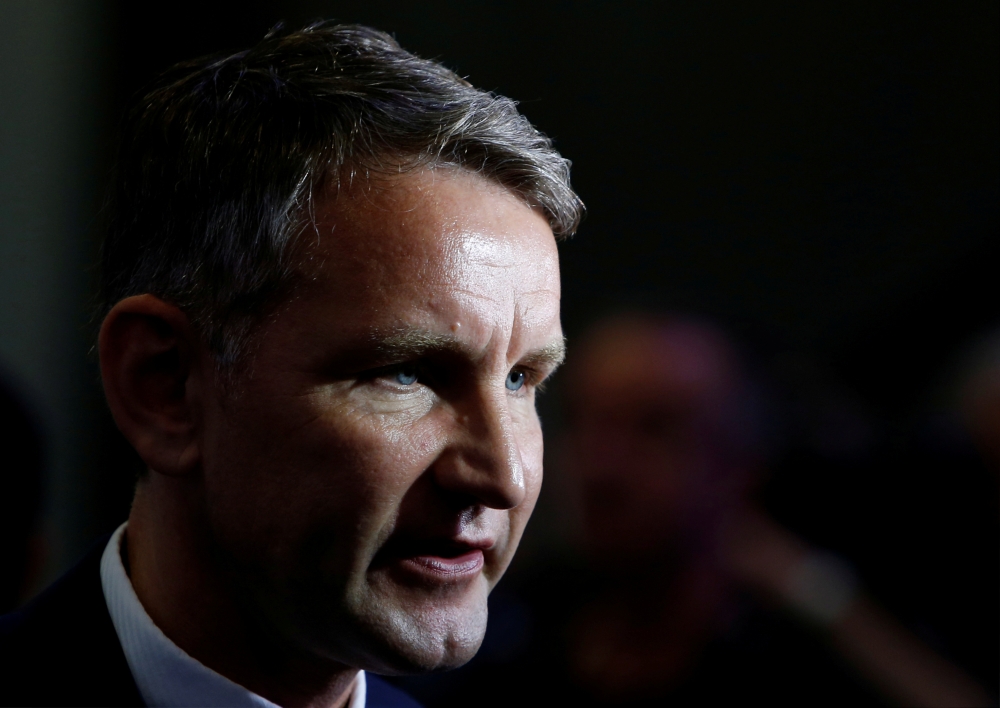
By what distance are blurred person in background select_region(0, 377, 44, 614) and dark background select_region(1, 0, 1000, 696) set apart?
1.41 metres

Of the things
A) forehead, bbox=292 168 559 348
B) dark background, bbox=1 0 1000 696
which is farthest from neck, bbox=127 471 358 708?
dark background, bbox=1 0 1000 696

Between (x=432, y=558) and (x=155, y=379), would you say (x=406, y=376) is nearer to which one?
(x=432, y=558)

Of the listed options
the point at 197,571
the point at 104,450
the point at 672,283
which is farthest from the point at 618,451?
the point at 104,450

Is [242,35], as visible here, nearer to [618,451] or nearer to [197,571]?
[618,451]

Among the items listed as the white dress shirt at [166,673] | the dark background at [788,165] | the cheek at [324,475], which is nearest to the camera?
the cheek at [324,475]

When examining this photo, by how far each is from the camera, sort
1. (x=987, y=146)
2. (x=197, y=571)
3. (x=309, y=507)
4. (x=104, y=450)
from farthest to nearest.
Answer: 1. (x=987, y=146)
2. (x=104, y=450)
3. (x=197, y=571)
4. (x=309, y=507)

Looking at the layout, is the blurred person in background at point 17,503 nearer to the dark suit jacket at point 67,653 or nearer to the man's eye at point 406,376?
the dark suit jacket at point 67,653

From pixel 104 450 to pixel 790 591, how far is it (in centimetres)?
186

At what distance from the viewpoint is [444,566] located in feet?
3.83

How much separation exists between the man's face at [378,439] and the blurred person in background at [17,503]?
111 cm

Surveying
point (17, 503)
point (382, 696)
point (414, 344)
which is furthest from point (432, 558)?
point (17, 503)

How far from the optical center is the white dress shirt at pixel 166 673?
121cm

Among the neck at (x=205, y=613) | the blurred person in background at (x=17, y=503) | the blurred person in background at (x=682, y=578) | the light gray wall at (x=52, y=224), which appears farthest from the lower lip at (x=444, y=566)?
the light gray wall at (x=52, y=224)

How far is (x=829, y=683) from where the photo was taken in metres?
1.96
